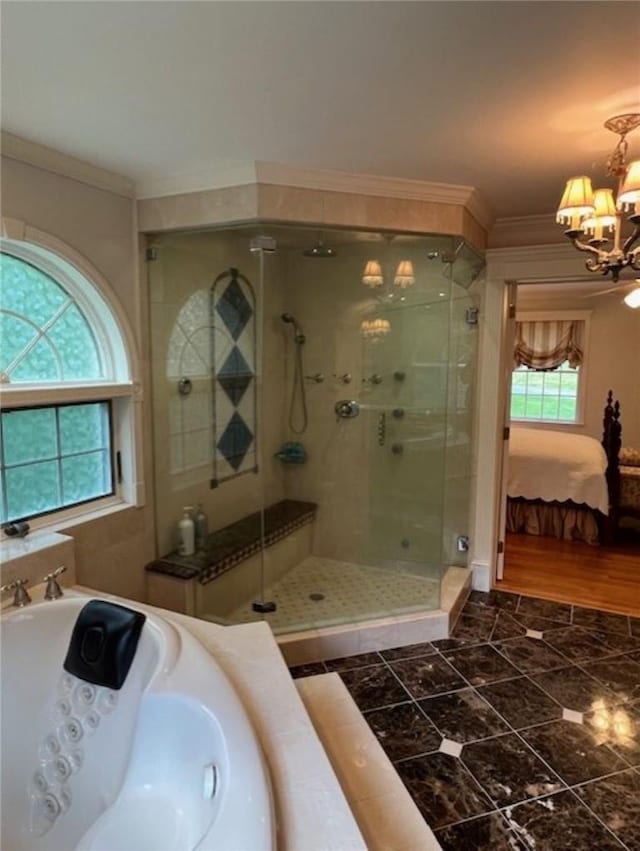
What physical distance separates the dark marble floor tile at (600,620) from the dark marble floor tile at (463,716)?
110 centimetres

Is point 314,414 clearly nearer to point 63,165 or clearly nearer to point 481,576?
point 481,576

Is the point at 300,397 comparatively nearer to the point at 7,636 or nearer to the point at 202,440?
the point at 202,440

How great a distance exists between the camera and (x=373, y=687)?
2473mm

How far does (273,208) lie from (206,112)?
1.97ft

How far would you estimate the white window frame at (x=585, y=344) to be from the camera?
680 cm

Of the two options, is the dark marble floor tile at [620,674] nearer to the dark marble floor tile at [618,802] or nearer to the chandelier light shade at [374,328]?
the dark marble floor tile at [618,802]

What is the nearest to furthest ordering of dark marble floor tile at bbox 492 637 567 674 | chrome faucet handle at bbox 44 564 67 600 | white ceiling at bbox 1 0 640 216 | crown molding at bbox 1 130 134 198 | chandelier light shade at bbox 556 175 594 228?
white ceiling at bbox 1 0 640 216 → chandelier light shade at bbox 556 175 594 228 → chrome faucet handle at bbox 44 564 67 600 → crown molding at bbox 1 130 134 198 → dark marble floor tile at bbox 492 637 567 674

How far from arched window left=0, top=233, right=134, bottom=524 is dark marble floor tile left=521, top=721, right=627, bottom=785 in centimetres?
227

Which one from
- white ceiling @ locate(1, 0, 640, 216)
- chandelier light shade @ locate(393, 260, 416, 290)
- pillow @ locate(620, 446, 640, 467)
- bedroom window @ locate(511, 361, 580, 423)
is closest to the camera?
white ceiling @ locate(1, 0, 640, 216)

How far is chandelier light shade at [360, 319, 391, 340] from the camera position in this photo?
12.0ft

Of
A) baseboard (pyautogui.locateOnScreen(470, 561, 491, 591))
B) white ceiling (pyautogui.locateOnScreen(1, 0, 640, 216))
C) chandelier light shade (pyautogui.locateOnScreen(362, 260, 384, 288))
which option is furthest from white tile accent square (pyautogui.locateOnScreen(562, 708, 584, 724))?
chandelier light shade (pyautogui.locateOnScreen(362, 260, 384, 288))

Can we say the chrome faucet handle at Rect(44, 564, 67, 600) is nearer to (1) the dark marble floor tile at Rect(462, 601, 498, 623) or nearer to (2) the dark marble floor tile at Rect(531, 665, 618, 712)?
(2) the dark marble floor tile at Rect(531, 665, 618, 712)

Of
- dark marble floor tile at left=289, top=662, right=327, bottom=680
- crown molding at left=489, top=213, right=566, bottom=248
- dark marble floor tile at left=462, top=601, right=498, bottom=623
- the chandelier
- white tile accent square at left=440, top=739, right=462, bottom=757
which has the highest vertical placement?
crown molding at left=489, top=213, right=566, bottom=248

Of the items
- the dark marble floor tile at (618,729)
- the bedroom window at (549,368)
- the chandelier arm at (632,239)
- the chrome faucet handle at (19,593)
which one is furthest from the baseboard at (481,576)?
the bedroom window at (549,368)
